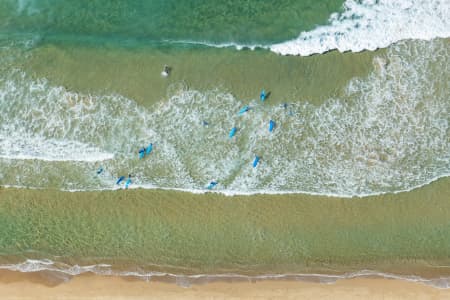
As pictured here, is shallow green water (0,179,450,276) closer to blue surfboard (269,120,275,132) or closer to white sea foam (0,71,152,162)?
white sea foam (0,71,152,162)

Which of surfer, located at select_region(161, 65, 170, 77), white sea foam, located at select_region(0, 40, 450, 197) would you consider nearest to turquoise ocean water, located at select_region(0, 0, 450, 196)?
white sea foam, located at select_region(0, 40, 450, 197)

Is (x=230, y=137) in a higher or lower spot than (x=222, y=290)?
higher

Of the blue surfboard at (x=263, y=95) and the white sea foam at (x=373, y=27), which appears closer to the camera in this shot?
the blue surfboard at (x=263, y=95)

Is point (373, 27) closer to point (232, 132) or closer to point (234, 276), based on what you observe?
point (232, 132)

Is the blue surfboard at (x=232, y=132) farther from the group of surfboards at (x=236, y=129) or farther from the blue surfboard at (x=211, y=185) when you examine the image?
the blue surfboard at (x=211, y=185)

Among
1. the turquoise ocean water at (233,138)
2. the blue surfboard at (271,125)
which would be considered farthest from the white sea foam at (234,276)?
the blue surfboard at (271,125)

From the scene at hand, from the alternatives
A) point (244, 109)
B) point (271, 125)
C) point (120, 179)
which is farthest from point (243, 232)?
point (120, 179)

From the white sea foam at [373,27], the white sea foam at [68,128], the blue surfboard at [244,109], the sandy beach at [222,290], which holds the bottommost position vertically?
the sandy beach at [222,290]
